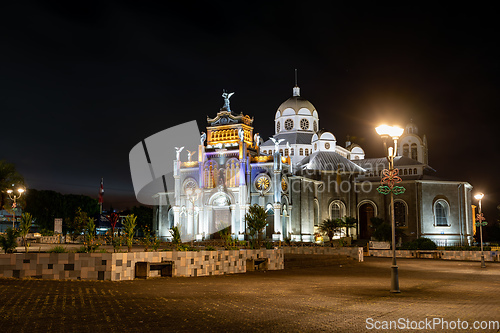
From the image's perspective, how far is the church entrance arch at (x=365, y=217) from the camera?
229ft

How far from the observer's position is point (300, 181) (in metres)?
65.6

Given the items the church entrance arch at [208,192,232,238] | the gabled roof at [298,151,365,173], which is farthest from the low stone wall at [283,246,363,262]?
the gabled roof at [298,151,365,173]

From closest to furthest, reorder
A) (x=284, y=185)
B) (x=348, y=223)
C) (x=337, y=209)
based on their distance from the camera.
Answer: (x=284, y=185), (x=348, y=223), (x=337, y=209)

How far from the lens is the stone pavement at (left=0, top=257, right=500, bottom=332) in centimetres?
895

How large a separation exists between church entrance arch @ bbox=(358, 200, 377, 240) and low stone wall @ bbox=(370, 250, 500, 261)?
24.1 meters

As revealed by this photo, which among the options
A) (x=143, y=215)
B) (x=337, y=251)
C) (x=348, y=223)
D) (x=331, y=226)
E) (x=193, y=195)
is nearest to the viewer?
(x=337, y=251)

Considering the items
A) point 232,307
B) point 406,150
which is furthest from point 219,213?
point 232,307

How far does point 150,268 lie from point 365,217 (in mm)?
55379

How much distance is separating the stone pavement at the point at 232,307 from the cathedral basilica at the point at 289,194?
1829 inches

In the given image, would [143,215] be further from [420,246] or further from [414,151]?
[420,246]

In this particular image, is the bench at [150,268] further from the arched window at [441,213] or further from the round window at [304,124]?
the round window at [304,124]

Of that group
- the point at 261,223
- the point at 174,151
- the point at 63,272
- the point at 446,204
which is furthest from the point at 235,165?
the point at 63,272

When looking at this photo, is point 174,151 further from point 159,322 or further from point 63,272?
point 159,322

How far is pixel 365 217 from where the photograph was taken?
230ft
